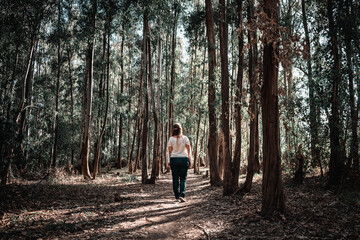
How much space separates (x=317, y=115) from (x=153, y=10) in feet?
29.8

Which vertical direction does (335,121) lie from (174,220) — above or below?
above

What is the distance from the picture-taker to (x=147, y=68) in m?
12.6

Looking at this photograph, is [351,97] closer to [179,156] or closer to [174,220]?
[179,156]

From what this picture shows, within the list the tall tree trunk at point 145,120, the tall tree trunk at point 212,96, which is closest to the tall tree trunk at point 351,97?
the tall tree trunk at point 212,96

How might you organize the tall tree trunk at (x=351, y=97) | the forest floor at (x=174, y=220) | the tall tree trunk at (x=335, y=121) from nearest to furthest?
the forest floor at (x=174, y=220) < the tall tree trunk at (x=351, y=97) < the tall tree trunk at (x=335, y=121)

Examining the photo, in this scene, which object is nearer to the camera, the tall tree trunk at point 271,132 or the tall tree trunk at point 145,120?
the tall tree trunk at point 271,132

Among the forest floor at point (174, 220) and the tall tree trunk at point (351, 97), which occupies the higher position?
the tall tree trunk at point (351, 97)

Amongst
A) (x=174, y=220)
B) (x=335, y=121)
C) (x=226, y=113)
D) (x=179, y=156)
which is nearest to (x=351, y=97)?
(x=335, y=121)

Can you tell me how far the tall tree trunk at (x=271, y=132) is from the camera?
4609 mm

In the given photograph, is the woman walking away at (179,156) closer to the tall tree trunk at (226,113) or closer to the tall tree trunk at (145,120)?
the tall tree trunk at (226,113)

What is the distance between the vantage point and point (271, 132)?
466cm

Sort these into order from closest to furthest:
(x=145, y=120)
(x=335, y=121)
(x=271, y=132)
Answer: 1. (x=271, y=132)
2. (x=335, y=121)
3. (x=145, y=120)

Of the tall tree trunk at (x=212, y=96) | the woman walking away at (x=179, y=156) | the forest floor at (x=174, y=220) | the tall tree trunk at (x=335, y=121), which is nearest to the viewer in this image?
the forest floor at (x=174, y=220)

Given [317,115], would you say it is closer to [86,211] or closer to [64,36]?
[86,211]
